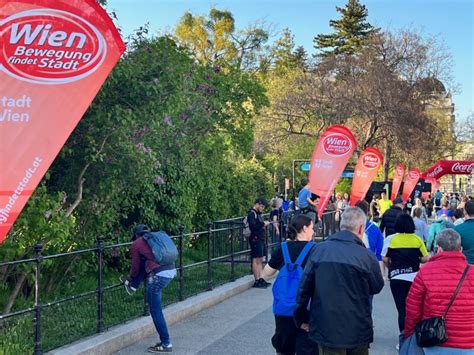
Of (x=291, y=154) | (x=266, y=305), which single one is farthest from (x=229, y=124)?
(x=291, y=154)

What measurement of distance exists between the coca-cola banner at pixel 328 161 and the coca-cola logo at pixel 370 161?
5.52 m

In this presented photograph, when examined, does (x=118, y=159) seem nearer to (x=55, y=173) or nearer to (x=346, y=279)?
(x=55, y=173)

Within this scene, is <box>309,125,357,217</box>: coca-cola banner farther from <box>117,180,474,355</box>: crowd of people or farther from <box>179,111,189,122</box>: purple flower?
<box>117,180,474,355</box>: crowd of people

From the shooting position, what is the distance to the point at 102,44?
16.4ft

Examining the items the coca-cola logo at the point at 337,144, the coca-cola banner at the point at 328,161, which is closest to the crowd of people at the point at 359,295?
the coca-cola banner at the point at 328,161

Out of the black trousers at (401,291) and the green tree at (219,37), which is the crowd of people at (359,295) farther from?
the green tree at (219,37)

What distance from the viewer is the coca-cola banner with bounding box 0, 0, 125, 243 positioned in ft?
15.2

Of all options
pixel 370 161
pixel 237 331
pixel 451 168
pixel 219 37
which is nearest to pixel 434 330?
pixel 237 331

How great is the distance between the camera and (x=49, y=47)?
4828 mm

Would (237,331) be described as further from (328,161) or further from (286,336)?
(328,161)

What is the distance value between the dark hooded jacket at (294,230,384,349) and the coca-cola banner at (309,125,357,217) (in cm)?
950

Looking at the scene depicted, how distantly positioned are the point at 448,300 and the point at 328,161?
9857mm

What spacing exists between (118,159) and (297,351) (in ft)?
15.0


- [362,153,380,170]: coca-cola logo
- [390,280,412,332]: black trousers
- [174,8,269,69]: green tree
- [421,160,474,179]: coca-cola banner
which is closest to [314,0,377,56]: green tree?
[174,8,269,69]: green tree
